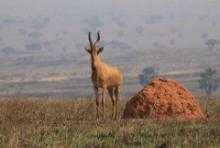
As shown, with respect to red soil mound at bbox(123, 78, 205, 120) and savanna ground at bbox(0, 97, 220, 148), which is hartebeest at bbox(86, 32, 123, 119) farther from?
savanna ground at bbox(0, 97, 220, 148)

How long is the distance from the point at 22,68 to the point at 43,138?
139702mm

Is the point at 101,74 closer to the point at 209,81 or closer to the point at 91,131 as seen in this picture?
the point at 91,131

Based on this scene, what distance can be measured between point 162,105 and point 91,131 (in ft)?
14.3

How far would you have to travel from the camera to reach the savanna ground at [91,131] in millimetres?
13031

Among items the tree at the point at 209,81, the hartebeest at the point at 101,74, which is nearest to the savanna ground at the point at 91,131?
the hartebeest at the point at 101,74

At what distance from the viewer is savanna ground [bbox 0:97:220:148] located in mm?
13031

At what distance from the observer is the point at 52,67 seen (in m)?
149

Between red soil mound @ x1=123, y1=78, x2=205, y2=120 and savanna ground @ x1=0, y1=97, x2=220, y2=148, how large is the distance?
86 centimetres

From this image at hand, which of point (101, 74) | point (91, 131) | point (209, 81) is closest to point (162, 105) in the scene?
point (101, 74)

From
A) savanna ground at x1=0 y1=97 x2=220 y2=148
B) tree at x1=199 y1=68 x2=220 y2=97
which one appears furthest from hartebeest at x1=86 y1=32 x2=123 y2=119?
tree at x1=199 y1=68 x2=220 y2=97

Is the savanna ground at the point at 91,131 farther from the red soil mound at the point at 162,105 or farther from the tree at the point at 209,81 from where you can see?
the tree at the point at 209,81

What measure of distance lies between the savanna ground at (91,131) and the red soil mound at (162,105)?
862 mm

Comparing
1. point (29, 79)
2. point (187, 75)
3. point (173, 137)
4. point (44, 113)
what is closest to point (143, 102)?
point (44, 113)

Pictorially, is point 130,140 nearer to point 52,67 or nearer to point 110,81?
point 110,81
